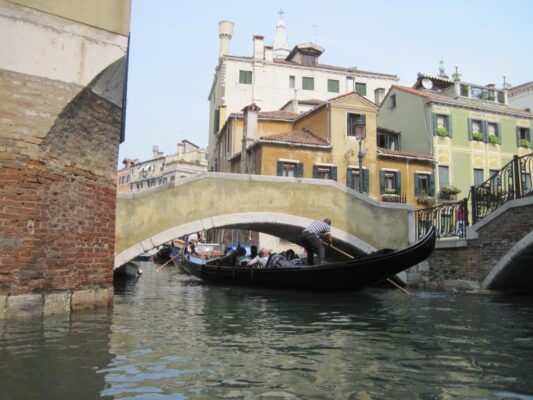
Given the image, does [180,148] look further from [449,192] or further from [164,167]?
[449,192]

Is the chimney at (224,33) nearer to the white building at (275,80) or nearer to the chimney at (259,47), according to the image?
the white building at (275,80)

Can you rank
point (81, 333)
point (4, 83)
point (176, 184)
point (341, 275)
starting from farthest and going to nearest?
point (176, 184)
point (341, 275)
point (4, 83)
point (81, 333)

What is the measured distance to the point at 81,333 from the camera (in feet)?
15.0

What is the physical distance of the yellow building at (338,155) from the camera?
17.6m

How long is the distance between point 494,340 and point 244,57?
871 inches

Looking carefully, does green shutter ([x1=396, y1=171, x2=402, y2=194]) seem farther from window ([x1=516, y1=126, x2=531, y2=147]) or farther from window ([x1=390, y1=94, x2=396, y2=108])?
window ([x1=516, y1=126, x2=531, y2=147])

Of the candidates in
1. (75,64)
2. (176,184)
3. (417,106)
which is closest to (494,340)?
(75,64)

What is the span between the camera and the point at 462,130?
797 inches

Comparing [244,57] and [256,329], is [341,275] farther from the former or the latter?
[244,57]

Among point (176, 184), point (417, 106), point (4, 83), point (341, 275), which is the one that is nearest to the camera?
point (4, 83)

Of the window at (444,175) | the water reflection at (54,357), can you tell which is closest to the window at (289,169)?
the window at (444,175)

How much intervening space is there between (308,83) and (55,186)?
871 inches

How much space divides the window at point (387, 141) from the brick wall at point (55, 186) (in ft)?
55.6

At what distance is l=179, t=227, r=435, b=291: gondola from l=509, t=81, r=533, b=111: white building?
61.8ft
